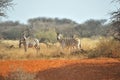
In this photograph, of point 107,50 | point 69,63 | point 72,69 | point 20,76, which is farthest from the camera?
point 107,50

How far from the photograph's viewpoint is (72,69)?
65.7 feet

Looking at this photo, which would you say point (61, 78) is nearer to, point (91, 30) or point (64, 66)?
point (64, 66)

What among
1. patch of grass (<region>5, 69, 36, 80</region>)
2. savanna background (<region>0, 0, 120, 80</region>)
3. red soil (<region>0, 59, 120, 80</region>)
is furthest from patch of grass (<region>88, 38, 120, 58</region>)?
patch of grass (<region>5, 69, 36, 80</region>)

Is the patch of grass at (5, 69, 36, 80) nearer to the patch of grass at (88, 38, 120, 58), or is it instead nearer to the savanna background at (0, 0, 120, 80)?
the savanna background at (0, 0, 120, 80)

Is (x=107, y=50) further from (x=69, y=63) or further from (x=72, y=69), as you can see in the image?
(x=72, y=69)

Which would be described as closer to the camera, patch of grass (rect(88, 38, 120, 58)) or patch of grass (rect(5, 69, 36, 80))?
patch of grass (rect(5, 69, 36, 80))

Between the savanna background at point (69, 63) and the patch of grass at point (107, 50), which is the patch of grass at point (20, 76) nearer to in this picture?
the savanna background at point (69, 63)

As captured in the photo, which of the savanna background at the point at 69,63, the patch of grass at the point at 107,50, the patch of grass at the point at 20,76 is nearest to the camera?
the patch of grass at the point at 20,76

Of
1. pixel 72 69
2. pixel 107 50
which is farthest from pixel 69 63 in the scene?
pixel 107 50

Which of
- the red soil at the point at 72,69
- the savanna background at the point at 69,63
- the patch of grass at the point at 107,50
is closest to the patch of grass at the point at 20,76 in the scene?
the savanna background at the point at 69,63

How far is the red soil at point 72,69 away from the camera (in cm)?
1855

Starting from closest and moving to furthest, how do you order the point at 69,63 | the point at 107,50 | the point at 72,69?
the point at 72,69 < the point at 69,63 < the point at 107,50

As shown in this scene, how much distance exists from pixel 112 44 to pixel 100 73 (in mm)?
8199

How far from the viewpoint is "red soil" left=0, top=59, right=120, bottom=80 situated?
730 inches
